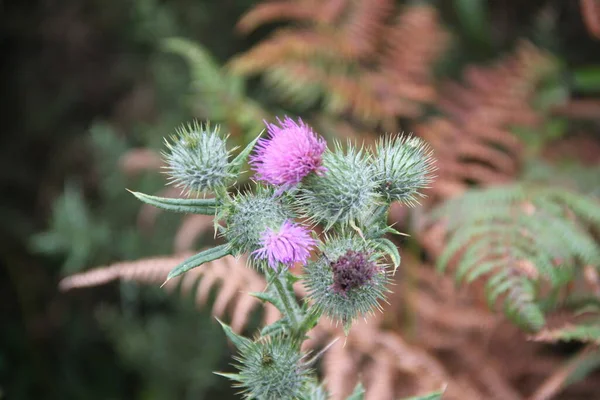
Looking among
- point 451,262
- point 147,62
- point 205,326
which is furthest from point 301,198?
point 147,62

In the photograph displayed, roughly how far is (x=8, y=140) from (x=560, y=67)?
4215mm

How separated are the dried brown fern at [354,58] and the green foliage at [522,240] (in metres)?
0.94

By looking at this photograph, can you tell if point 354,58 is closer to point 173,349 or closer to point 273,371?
point 173,349

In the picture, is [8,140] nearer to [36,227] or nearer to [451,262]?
[36,227]

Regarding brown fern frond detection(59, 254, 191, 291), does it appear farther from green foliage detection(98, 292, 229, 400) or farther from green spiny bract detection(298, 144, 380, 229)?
green spiny bract detection(298, 144, 380, 229)

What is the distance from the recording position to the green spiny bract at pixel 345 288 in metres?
1.47

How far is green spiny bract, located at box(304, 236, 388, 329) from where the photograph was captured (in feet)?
4.83

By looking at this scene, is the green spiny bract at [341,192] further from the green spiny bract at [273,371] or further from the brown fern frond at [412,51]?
the brown fern frond at [412,51]

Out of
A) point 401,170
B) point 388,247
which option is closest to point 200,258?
point 388,247

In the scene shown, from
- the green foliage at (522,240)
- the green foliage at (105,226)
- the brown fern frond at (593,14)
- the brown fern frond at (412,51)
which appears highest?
the brown fern frond at (593,14)

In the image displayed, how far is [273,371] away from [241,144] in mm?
1876

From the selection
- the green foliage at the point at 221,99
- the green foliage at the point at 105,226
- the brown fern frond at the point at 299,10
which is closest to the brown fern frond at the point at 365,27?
the brown fern frond at the point at 299,10

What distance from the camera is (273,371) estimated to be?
1.49 m

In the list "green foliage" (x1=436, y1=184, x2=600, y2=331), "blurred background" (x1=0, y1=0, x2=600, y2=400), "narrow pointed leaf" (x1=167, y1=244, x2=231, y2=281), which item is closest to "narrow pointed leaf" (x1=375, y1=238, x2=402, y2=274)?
"narrow pointed leaf" (x1=167, y1=244, x2=231, y2=281)
